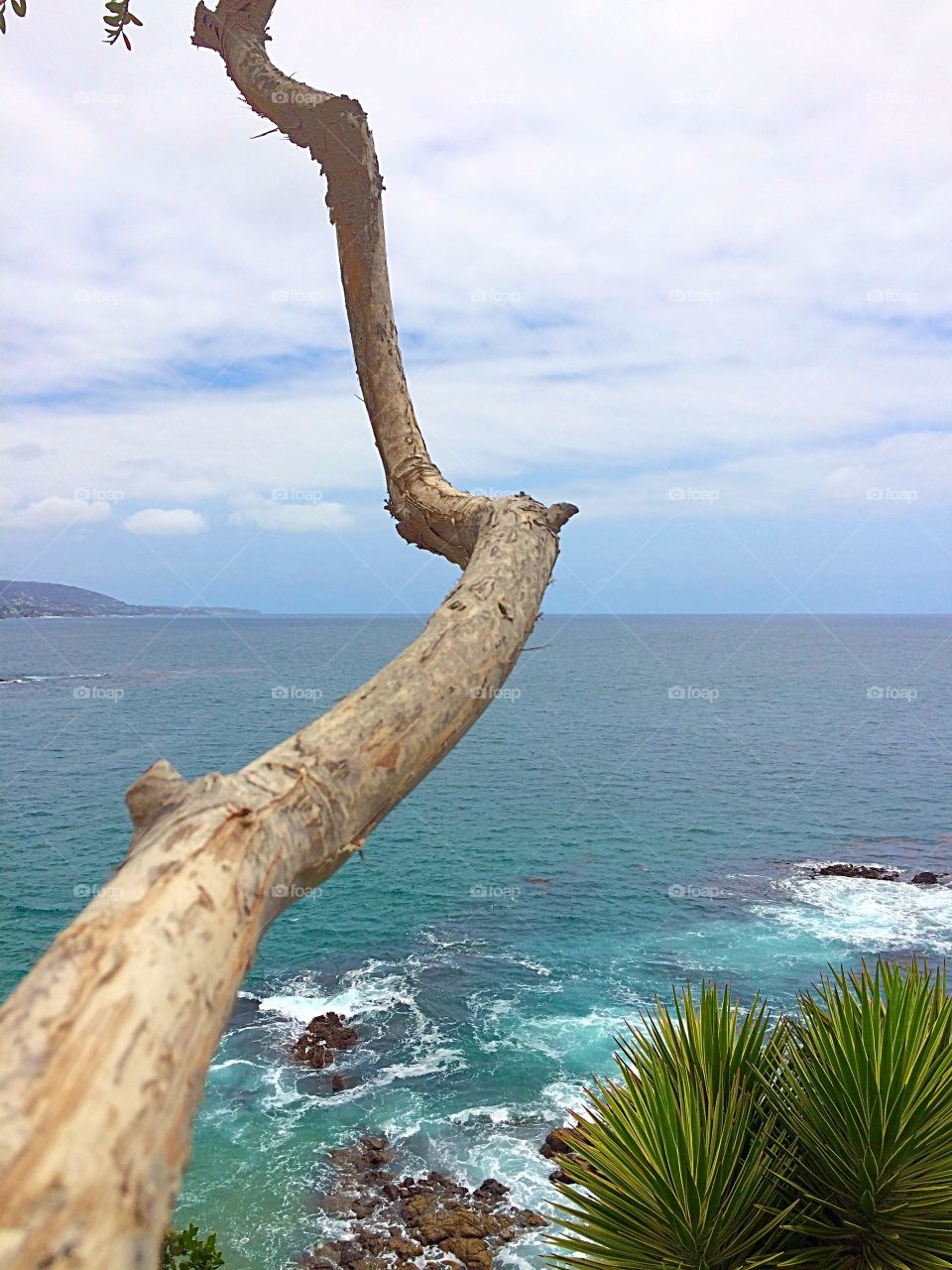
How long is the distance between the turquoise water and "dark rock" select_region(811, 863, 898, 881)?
73 cm

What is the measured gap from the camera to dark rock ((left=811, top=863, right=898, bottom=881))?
115 feet

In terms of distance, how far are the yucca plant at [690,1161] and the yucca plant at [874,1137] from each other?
17 centimetres

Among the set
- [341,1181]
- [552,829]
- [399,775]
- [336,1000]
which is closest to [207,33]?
[399,775]

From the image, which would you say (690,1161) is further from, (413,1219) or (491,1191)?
(491,1191)

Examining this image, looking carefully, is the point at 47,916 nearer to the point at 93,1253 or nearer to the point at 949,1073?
the point at 949,1073

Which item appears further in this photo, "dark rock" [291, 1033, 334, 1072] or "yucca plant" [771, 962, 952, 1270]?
"dark rock" [291, 1033, 334, 1072]

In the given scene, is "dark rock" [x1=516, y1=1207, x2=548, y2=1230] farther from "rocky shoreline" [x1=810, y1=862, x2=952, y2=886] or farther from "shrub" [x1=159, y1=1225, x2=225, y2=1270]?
"rocky shoreline" [x1=810, y1=862, x2=952, y2=886]

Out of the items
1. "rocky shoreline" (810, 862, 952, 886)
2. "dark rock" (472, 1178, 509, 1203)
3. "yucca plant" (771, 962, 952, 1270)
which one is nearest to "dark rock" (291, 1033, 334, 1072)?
"dark rock" (472, 1178, 509, 1203)

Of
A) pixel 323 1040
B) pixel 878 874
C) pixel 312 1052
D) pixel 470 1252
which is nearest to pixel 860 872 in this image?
pixel 878 874

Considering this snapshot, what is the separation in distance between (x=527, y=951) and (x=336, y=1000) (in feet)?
19.8

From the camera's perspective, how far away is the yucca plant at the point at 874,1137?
5.03 metres

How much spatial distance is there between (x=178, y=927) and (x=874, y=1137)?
5.13m

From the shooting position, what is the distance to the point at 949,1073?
5375 millimetres

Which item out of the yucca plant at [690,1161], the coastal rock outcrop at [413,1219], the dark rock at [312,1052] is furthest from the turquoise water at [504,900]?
the yucca plant at [690,1161]
